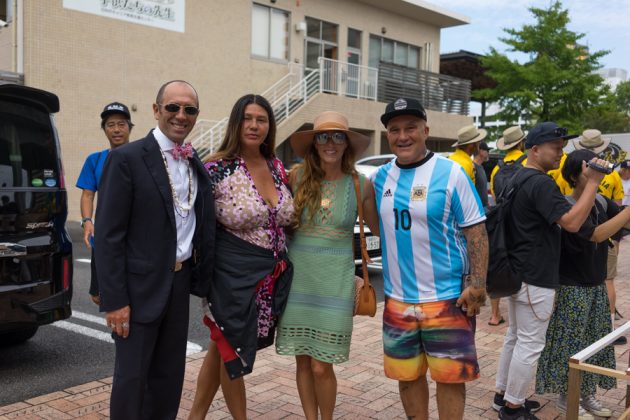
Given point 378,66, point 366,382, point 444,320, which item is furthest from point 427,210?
point 378,66

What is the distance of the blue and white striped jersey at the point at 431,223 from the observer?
3039 millimetres

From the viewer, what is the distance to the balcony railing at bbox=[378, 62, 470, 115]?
2134 centimetres

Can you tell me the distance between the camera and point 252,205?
3.21 meters

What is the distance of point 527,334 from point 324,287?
4.67 feet

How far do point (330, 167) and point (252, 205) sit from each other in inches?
19.6

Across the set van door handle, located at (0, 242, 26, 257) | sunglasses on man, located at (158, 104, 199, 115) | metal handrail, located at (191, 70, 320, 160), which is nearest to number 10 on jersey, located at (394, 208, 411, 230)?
sunglasses on man, located at (158, 104, 199, 115)

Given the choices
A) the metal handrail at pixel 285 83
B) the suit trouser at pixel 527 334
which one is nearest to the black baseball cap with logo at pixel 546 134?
the suit trouser at pixel 527 334

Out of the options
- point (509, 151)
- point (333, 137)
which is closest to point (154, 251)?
point (333, 137)

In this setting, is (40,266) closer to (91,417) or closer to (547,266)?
(91,417)

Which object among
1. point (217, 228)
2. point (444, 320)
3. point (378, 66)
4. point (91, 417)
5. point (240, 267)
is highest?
point (378, 66)

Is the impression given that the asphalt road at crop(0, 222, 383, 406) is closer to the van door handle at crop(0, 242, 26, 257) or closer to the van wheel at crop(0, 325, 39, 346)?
the van wheel at crop(0, 325, 39, 346)

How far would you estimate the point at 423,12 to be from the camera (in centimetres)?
2323

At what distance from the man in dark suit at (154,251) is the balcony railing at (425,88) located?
1866cm

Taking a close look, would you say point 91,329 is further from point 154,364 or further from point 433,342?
point 433,342
